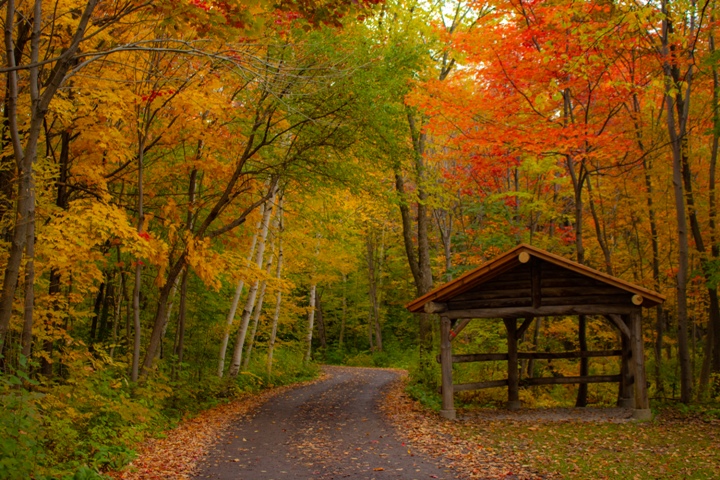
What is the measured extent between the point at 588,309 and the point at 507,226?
6244 mm

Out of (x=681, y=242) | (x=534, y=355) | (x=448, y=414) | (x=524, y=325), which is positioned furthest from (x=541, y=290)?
(x=681, y=242)

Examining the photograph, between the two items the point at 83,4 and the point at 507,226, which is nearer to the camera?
the point at 83,4

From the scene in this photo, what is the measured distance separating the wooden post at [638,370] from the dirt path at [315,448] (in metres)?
4.72

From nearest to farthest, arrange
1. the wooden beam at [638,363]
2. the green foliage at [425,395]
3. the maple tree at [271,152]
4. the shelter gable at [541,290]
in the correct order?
1. the maple tree at [271,152]
2. the wooden beam at [638,363]
3. the shelter gable at [541,290]
4. the green foliage at [425,395]

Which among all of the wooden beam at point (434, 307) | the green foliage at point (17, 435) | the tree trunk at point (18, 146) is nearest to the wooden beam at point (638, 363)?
the wooden beam at point (434, 307)

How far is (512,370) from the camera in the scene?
40.9 ft

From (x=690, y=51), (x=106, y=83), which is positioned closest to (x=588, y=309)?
(x=690, y=51)

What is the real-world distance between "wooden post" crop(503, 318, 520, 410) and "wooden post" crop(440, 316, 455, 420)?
2.03m

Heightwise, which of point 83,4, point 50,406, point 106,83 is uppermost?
point 83,4

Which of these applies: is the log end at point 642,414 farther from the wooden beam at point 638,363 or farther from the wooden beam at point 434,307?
the wooden beam at point 434,307

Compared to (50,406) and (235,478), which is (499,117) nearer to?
(235,478)

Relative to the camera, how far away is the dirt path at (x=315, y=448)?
6.78m

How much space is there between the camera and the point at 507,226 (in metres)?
16.7

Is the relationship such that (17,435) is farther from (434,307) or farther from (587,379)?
(587,379)
